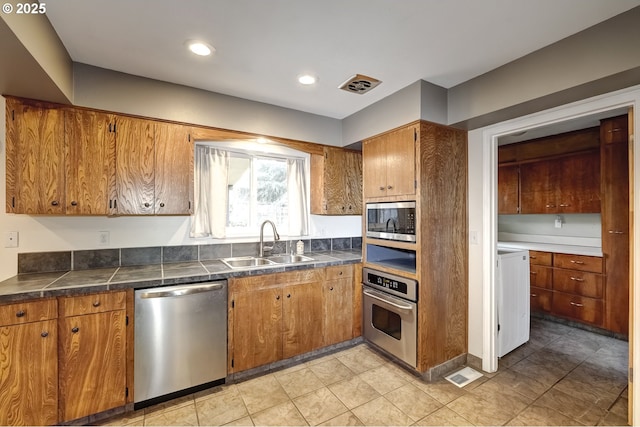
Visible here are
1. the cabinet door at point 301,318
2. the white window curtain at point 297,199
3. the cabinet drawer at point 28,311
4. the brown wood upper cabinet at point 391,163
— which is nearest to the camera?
the cabinet drawer at point 28,311

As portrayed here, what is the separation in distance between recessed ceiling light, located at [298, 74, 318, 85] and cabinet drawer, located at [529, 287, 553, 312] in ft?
12.8

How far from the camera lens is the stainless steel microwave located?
8.05 feet

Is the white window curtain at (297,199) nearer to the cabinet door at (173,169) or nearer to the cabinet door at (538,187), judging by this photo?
the cabinet door at (173,169)

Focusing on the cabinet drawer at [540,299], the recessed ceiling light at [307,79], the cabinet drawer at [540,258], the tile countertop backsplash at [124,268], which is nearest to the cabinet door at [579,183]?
the cabinet drawer at [540,258]

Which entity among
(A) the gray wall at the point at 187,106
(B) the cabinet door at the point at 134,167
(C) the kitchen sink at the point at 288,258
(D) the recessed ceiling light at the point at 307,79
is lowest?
(C) the kitchen sink at the point at 288,258

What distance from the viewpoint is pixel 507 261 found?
2766mm

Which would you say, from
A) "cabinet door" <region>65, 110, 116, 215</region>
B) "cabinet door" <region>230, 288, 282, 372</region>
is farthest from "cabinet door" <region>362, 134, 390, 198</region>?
"cabinet door" <region>65, 110, 116, 215</region>

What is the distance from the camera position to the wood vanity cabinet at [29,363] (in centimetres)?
166

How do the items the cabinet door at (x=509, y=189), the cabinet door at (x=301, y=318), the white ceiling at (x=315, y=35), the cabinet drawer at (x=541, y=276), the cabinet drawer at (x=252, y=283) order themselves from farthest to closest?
the cabinet door at (x=509, y=189)
the cabinet drawer at (x=541, y=276)
the cabinet door at (x=301, y=318)
the cabinet drawer at (x=252, y=283)
the white ceiling at (x=315, y=35)

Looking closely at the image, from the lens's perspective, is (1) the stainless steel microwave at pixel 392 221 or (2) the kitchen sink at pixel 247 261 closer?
(1) the stainless steel microwave at pixel 392 221

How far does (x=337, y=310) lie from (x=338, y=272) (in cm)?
40

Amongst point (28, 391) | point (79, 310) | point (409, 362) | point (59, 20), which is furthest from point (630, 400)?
point (59, 20)

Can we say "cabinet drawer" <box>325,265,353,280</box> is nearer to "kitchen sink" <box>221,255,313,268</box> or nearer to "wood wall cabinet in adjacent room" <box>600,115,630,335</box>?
"kitchen sink" <box>221,255,313,268</box>

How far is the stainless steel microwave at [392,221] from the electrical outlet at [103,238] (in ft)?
7.97
